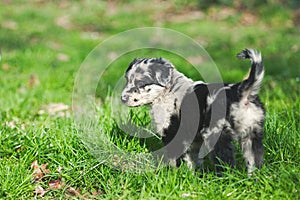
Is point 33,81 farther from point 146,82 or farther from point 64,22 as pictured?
point 64,22

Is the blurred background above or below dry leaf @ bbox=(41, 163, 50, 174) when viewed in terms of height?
above

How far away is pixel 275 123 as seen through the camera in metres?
4.47

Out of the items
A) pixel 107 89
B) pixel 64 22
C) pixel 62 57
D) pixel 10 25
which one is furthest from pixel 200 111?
pixel 64 22

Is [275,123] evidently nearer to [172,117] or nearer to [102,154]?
[172,117]

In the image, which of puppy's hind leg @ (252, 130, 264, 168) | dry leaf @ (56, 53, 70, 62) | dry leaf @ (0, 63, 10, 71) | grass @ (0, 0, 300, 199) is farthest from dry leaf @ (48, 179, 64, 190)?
dry leaf @ (56, 53, 70, 62)

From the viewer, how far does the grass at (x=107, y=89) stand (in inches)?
146

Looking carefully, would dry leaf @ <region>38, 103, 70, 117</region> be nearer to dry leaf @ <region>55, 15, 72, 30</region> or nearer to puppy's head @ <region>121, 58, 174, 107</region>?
puppy's head @ <region>121, 58, 174, 107</region>

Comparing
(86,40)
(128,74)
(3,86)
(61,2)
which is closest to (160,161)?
(128,74)

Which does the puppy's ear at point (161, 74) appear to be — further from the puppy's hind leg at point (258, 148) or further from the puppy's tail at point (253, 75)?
the puppy's hind leg at point (258, 148)

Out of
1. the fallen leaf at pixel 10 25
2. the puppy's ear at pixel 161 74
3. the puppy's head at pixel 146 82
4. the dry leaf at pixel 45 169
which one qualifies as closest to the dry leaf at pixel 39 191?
the dry leaf at pixel 45 169

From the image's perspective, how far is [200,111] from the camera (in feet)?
12.1

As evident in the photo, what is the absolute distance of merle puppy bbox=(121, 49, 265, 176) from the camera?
358 cm

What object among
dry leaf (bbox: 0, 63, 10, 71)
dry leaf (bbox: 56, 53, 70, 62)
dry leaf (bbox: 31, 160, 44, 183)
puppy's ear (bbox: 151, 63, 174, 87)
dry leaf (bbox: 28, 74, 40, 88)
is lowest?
dry leaf (bbox: 31, 160, 44, 183)

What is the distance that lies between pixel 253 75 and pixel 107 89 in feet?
10.9
